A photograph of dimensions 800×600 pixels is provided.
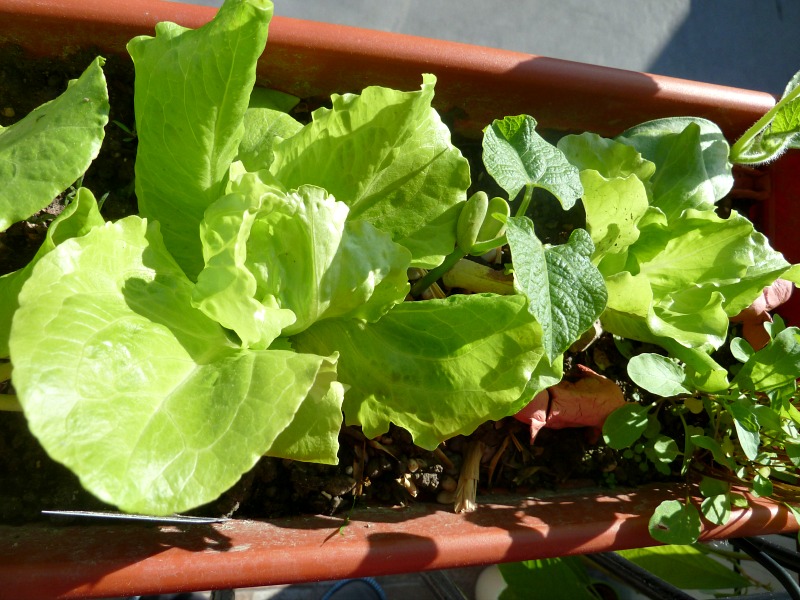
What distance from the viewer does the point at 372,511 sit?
687 millimetres

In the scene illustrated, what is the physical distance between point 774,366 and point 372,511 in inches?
18.6

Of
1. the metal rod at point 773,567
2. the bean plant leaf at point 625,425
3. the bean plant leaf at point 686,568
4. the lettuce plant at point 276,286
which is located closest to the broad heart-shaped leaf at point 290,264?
the lettuce plant at point 276,286

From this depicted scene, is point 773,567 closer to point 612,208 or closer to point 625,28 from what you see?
point 612,208

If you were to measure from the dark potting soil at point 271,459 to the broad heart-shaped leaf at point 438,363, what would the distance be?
0.13 metres

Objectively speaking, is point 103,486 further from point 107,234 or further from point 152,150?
point 152,150

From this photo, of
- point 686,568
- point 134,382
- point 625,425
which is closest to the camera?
point 134,382

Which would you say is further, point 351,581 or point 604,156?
point 351,581

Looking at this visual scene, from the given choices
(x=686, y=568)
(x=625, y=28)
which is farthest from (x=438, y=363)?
(x=625, y=28)

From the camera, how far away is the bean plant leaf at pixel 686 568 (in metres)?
1.05

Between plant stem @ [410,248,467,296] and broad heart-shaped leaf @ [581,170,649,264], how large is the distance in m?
0.14

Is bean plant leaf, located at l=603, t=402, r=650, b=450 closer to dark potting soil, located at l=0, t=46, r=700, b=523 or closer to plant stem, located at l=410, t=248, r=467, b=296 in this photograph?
dark potting soil, located at l=0, t=46, r=700, b=523

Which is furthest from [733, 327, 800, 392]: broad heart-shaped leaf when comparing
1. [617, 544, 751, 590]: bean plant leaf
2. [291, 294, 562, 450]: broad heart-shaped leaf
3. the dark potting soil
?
[617, 544, 751, 590]: bean plant leaf

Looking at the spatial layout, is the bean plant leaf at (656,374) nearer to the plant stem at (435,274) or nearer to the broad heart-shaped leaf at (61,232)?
the plant stem at (435,274)

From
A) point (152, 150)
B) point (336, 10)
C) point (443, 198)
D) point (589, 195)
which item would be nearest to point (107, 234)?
point (152, 150)
